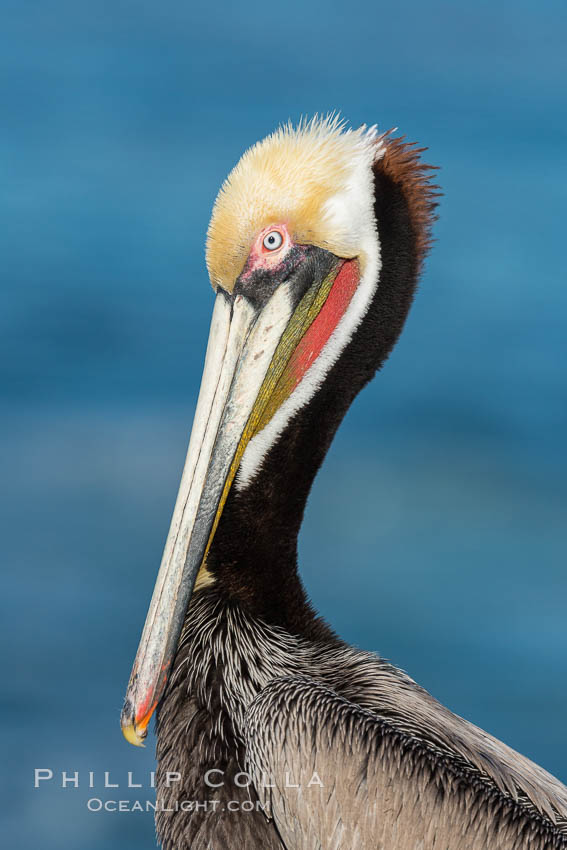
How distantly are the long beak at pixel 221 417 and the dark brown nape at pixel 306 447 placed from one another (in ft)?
0.31

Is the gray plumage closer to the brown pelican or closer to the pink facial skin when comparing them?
the brown pelican

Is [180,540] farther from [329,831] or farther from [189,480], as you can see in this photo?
[329,831]

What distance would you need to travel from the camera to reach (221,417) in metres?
3.99

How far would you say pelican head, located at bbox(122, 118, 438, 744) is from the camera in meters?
3.94

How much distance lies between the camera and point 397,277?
4.10m

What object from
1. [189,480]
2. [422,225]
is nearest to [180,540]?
[189,480]

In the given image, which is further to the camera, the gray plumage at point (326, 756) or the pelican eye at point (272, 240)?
the pelican eye at point (272, 240)

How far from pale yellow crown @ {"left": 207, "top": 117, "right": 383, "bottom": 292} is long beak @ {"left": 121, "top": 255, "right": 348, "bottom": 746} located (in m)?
0.13

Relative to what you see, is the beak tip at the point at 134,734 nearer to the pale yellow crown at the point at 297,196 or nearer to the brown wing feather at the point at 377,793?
the brown wing feather at the point at 377,793

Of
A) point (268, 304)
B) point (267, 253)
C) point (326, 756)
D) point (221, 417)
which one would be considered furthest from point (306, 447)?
point (326, 756)

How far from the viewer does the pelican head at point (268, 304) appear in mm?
3943

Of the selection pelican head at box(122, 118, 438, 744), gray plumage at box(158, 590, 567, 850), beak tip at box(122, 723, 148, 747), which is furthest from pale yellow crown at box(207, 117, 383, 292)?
beak tip at box(122, 723, 148, 747)

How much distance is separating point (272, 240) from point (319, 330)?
1.17 ft

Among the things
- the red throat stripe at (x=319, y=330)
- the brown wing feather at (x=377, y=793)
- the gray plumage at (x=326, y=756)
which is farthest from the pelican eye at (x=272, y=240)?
the brown wing feather at (x=377, y=793)
